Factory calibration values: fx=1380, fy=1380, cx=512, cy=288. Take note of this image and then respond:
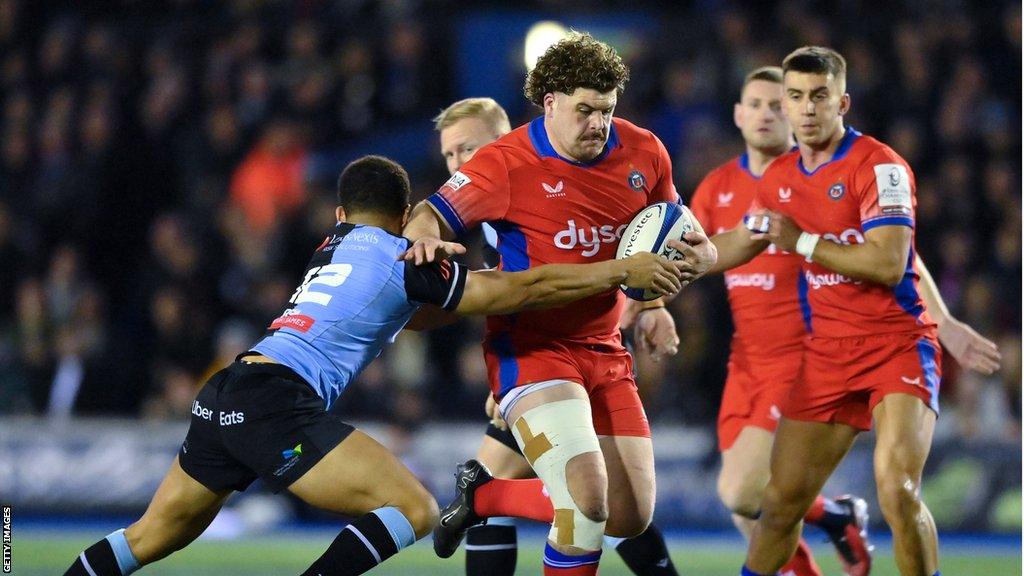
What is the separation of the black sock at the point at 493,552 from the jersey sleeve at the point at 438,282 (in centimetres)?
132

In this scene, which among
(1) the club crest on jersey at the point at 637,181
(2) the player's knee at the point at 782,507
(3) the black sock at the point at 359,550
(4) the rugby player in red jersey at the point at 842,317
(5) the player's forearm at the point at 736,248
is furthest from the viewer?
(5) the player's forearm at the point at 736,248

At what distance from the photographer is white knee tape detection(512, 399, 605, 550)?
522 centimetres

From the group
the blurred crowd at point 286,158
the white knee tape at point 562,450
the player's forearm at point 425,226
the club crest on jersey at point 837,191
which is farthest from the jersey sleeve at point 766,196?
the blurred crowd at point 286,158

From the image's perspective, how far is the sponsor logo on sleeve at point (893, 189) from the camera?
19.0ft

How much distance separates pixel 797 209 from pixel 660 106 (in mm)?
6794

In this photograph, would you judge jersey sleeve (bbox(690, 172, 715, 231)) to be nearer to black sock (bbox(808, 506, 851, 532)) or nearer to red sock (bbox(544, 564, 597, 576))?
black sock (bbox(808, 506, 851, 532))

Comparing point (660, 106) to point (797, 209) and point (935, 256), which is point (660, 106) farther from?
point (797, 209)

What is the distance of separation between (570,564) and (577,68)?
191 centimetres

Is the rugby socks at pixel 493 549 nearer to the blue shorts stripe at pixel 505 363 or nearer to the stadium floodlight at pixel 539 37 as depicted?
the blue shorts stripe at pixel 505 363

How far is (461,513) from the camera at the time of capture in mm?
5797

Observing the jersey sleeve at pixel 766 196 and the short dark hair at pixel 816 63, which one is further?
the jersey sleeve at pixel 766 196

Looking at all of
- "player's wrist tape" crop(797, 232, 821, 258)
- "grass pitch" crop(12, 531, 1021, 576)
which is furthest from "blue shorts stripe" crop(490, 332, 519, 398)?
"grass pitch" crop(12, 531, 1021, 576)

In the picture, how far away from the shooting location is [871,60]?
13172 mm

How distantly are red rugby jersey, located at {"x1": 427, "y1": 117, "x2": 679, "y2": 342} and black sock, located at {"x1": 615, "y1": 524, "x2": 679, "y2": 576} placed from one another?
41.3 inches
